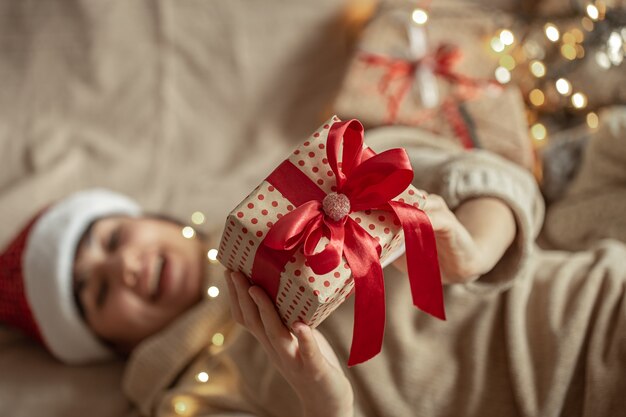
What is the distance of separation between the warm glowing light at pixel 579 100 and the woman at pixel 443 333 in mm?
336

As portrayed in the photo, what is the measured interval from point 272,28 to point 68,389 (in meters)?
0.97

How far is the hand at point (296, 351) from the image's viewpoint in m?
0.80

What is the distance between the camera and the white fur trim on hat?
129 centimetres

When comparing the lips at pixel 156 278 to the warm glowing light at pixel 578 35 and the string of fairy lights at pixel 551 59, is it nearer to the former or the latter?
the string of fairy lights at pixel 551 59

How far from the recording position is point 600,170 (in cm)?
131

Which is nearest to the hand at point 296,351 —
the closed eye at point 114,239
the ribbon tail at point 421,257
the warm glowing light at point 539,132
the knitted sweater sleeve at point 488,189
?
the ribbon tail at point 421,257

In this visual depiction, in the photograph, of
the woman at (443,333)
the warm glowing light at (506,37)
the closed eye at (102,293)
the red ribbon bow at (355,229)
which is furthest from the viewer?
the warm glowing light at (506,37)

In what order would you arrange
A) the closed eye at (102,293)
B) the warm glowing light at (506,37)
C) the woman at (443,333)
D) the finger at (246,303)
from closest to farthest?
the finger at (246,303) < the woman at (443,333) < the closed eye at (102,293) < the warm glowing light at (506,37)

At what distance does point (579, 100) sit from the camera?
1419mm

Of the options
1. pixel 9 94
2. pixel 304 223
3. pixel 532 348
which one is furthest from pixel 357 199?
pixel 9 94

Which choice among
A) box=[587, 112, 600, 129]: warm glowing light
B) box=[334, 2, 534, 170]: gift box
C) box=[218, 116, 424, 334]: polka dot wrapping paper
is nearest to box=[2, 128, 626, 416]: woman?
box=[218, 116, 424, 334]: polka dot wrapping paper

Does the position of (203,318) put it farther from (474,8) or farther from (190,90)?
(474,8)

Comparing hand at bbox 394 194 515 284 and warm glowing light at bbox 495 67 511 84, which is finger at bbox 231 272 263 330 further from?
warm glowing light at bbox 495 67 511 84

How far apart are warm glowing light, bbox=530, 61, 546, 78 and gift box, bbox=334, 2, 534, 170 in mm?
69
